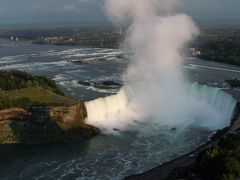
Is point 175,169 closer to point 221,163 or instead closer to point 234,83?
point 221,163

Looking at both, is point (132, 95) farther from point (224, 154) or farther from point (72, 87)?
point (224, 154)

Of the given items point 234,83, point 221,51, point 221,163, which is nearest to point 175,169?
point 221,163

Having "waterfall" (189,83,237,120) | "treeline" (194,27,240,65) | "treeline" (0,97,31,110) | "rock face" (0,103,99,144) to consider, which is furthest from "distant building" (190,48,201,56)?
"treeline" (0,97,31,110)

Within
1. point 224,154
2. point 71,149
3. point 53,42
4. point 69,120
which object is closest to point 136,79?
point 69,120

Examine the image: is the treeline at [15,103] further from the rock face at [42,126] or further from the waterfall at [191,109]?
the waterfall at [191,109]

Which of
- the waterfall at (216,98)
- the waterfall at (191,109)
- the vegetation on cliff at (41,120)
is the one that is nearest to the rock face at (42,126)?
the vegetation on cliff at (41,120)

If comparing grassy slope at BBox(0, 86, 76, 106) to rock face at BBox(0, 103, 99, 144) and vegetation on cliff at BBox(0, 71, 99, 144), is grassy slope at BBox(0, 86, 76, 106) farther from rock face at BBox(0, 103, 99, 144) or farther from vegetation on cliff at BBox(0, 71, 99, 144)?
rock face at BBox(0, 103, 99, 144)
